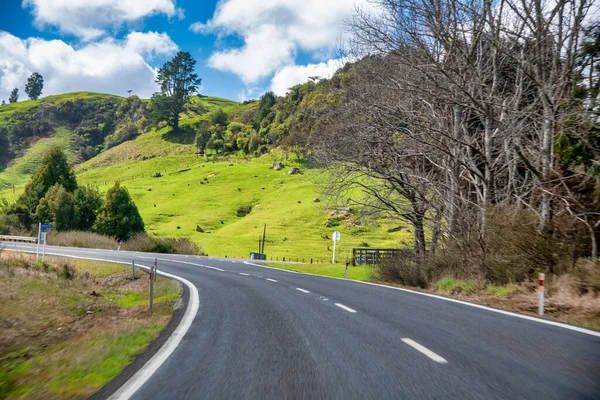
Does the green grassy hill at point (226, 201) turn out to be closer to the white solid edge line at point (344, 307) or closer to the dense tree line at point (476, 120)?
the dense tree line at point (476, 120)

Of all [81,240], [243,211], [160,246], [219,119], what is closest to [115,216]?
[81,240]

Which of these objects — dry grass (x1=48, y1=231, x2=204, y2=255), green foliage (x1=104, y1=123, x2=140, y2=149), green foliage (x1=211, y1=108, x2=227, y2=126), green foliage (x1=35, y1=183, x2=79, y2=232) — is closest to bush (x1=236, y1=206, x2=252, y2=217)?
dry grass (x1=48, y1=231, x2=204, y2=255)

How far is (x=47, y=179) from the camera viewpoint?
60562 mm

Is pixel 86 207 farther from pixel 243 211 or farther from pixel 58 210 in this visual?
pixel 243 211

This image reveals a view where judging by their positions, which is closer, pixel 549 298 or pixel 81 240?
pixel 549 298

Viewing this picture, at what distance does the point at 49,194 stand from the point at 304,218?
119 feet

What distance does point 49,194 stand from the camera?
2192 inches

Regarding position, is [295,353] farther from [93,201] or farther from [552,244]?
[93,201]

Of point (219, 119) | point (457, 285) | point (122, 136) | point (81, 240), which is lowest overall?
point (81, 240)

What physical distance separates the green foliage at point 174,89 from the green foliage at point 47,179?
105 meters

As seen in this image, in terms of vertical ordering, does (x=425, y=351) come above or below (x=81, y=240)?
above

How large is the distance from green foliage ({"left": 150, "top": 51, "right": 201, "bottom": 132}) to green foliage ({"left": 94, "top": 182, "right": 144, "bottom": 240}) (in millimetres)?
115326

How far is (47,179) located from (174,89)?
113060 mm

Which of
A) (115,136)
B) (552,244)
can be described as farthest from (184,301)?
(115,136)
